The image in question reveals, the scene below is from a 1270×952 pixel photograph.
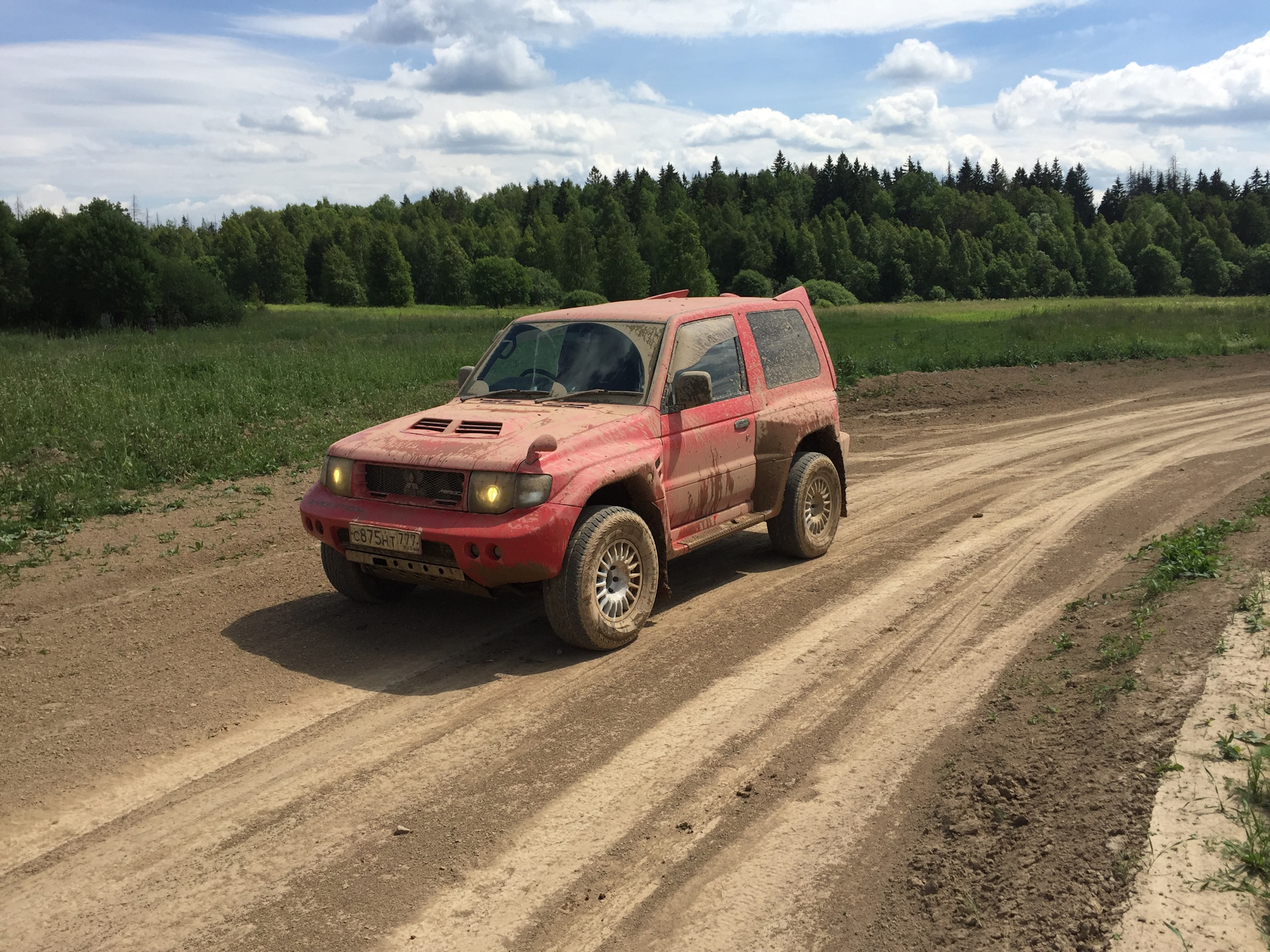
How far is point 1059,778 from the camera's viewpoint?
4230 mm

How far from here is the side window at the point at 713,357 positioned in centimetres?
707

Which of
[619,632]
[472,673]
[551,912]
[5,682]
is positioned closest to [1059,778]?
[551,912]

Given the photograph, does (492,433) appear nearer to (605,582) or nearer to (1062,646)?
(605,582)

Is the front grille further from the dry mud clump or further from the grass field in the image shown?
the grass field

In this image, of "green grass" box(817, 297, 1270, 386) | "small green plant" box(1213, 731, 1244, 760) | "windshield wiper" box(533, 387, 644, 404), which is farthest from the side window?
"green grass" box(817, 297, 1270, 386)

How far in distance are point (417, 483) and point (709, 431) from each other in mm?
2178

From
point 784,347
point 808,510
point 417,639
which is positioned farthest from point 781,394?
point 417,639

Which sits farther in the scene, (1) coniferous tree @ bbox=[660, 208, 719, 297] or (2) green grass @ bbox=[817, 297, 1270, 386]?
(1) coniferous tree @ bbox=[660, 208, 719, 297]

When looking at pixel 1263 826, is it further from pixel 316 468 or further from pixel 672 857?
pixel 316 468

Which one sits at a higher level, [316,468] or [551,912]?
[316,468]

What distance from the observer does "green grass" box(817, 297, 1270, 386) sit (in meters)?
23.0

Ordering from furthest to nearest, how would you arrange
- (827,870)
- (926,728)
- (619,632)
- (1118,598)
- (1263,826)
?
(1118,598) < (619,632) < (926,728) < (827,870) < (1263,826)

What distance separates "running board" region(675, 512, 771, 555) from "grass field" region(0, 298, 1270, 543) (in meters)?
5.97

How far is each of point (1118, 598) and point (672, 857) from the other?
13.8ft
